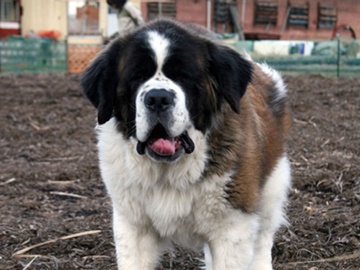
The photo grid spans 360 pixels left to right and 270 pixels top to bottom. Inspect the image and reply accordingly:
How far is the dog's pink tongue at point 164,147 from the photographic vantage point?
122 inches

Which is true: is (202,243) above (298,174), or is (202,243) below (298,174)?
above

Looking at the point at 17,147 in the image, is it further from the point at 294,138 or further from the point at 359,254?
the point at 359,254

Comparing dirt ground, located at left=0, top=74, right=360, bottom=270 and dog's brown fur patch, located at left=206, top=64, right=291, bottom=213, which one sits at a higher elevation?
dog's brown fur patch, located at left=206, top=64, right=291, bottom=213

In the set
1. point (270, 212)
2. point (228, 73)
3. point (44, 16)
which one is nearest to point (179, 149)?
point (228, 73)

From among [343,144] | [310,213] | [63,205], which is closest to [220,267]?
[310,213]

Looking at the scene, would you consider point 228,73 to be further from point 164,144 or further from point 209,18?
point 209,18

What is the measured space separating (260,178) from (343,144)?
4.47 metres

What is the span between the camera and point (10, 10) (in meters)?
28.2

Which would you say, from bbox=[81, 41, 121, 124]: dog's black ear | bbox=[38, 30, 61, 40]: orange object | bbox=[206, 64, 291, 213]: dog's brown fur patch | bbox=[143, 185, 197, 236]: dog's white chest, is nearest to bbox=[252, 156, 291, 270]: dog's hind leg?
bbox=[206, 64, 291, 213]: dog's brown fur patch

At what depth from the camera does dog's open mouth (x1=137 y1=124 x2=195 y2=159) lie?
122 inches

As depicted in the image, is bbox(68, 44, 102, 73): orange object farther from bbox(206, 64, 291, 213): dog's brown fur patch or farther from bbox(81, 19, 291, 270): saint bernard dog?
bbox(81, 19, 291, 270): saint bernard dog

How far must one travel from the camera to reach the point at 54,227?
15.9 ft

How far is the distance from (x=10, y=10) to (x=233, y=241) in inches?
1051

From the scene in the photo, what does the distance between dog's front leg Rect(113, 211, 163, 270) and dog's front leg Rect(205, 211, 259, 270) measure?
1.03 ft
